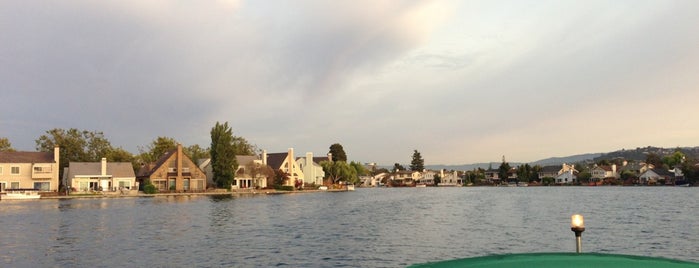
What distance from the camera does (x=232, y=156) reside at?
87.7m

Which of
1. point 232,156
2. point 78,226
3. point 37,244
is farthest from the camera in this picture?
point 232,156

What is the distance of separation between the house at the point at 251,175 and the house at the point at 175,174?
756 centimetres

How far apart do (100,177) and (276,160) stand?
109 ft

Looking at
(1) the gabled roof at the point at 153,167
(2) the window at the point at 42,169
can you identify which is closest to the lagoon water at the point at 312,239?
(2) the window at the point at 42,169

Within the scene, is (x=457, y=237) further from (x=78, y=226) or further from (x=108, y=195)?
(x=108, y=195)

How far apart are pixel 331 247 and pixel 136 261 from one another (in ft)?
25.3

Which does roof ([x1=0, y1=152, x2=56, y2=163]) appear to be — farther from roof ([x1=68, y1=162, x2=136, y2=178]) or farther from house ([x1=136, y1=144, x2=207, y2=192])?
house ([x1=136, y1=144, x2=207, y2=192])

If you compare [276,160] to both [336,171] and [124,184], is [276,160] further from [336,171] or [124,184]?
[124,184]

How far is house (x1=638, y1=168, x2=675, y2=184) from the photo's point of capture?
148163 mm

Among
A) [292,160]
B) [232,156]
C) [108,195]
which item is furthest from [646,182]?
[108,195]

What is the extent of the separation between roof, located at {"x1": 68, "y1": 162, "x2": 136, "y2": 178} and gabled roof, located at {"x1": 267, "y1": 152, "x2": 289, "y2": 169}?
27.6m

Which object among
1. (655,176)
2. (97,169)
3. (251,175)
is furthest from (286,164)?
(655,176)

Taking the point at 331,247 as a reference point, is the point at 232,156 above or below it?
above

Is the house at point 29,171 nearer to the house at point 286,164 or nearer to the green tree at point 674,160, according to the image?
the house at point 286,164
